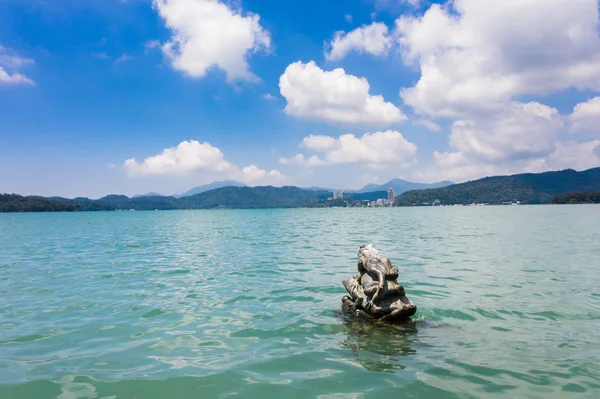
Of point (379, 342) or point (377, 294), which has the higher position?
point (377, 294)

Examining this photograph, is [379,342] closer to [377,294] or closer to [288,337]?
[377,294]

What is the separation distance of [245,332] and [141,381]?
387cm

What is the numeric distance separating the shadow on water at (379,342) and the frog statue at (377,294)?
0.98 feet

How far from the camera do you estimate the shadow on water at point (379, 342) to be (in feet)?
29.2

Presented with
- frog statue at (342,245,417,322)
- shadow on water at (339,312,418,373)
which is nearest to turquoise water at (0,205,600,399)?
shadow on water at (339,312,418,373)

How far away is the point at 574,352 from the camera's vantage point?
31.2 ft

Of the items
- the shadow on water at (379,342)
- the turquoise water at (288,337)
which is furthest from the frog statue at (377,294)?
the turquoise water at (288,337)

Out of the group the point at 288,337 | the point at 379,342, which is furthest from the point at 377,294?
the point at 288,337

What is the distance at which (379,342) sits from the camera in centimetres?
1024

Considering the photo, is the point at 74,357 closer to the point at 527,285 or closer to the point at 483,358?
the point at 483,358

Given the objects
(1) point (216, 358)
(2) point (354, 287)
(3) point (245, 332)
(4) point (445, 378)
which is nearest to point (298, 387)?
(1) point (216, 358)

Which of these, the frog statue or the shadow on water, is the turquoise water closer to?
the shadow on water

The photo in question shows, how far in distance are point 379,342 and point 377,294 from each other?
1961 millimetres

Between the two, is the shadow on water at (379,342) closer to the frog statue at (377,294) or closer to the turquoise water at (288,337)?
the turquoise water at (288,337)
